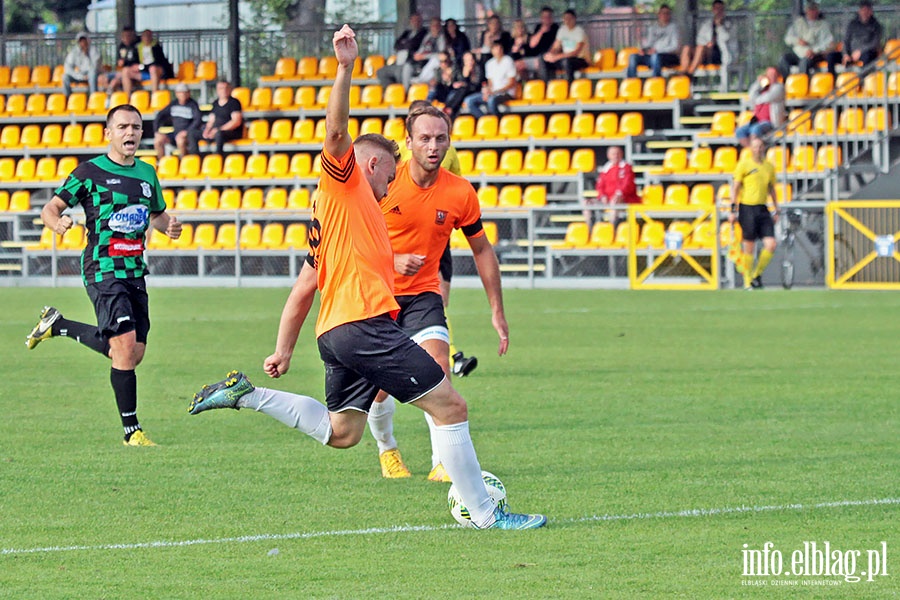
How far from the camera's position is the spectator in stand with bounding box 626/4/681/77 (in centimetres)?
2839

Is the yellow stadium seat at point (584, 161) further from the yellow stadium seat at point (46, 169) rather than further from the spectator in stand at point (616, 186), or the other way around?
the yellow stadium seat at point (46, 169)

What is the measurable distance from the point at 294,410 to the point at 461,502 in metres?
0.88

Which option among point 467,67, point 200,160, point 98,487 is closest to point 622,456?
point 98,487

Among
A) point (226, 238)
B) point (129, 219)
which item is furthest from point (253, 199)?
point (129, 219)

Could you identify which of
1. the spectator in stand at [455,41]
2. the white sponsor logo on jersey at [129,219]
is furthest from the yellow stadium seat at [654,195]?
the white sponsor logo on jersey at [129,219]

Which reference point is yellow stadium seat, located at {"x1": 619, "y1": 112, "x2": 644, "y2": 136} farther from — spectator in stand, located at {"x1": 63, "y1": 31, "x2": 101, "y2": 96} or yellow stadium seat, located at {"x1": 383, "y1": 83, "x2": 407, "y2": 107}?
spectator in stand, located at {"x1": 63, "y1": 31, "x2": 101, "y2": 96}

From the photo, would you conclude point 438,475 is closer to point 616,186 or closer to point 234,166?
point 616,186

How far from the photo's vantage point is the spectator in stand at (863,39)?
26031 millimetres

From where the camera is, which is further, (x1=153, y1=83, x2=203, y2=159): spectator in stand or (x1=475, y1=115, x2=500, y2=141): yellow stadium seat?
(x1=153, y1=83, x2=203, y2=159): spectator in stand

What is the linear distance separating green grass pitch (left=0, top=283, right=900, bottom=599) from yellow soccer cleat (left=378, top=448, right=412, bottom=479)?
10cm

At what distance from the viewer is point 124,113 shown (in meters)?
8.92

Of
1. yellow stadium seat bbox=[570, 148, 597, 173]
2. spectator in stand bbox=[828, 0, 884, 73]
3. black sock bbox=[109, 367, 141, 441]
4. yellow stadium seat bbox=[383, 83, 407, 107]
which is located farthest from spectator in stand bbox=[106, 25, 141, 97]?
black sock bbox=[109, 367, 141, 441]

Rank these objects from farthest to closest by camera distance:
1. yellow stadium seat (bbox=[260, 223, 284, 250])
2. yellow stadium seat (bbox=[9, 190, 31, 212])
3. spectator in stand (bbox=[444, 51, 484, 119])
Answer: yellow stadium seat (bbox=[9, 190, 31, 212]), spectator in stand (bbox=[444, 51, 484, 119]), yellow stadium seat (bbox=[260, 223, 284, 250])

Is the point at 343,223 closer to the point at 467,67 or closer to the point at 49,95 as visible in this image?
the point at 467,67
